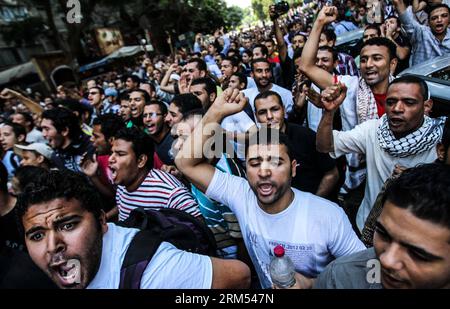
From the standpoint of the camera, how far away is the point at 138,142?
2.58 meters

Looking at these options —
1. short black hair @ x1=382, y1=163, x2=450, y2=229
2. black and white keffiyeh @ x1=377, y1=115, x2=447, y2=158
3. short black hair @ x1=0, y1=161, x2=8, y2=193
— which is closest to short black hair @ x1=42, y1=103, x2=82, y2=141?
short black hair @ x1=0, y1=161, x2=8, y2=193

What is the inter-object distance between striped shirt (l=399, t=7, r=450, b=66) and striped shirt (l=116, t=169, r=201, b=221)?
4.20 m

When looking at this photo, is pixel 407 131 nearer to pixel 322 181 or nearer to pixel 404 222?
pixel 322 181

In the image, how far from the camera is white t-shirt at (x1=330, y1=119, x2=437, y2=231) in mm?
2004

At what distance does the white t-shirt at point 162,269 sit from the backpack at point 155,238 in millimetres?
36

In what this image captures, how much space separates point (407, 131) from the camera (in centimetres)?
199

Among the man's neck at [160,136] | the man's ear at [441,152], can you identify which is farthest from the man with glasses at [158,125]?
the man's ear at [441,152]

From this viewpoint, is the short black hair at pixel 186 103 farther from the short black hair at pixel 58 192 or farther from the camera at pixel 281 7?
the camera at pixel 281 7

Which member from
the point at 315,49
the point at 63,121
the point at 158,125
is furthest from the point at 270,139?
the point at 63,121

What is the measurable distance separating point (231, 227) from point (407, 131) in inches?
55.1

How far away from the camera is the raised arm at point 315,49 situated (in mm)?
2518

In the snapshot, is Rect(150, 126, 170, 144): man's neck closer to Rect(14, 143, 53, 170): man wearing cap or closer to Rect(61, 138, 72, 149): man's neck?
Rect(61, 138, 72, 149): man's neck

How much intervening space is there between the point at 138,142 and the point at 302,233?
1.63 m
